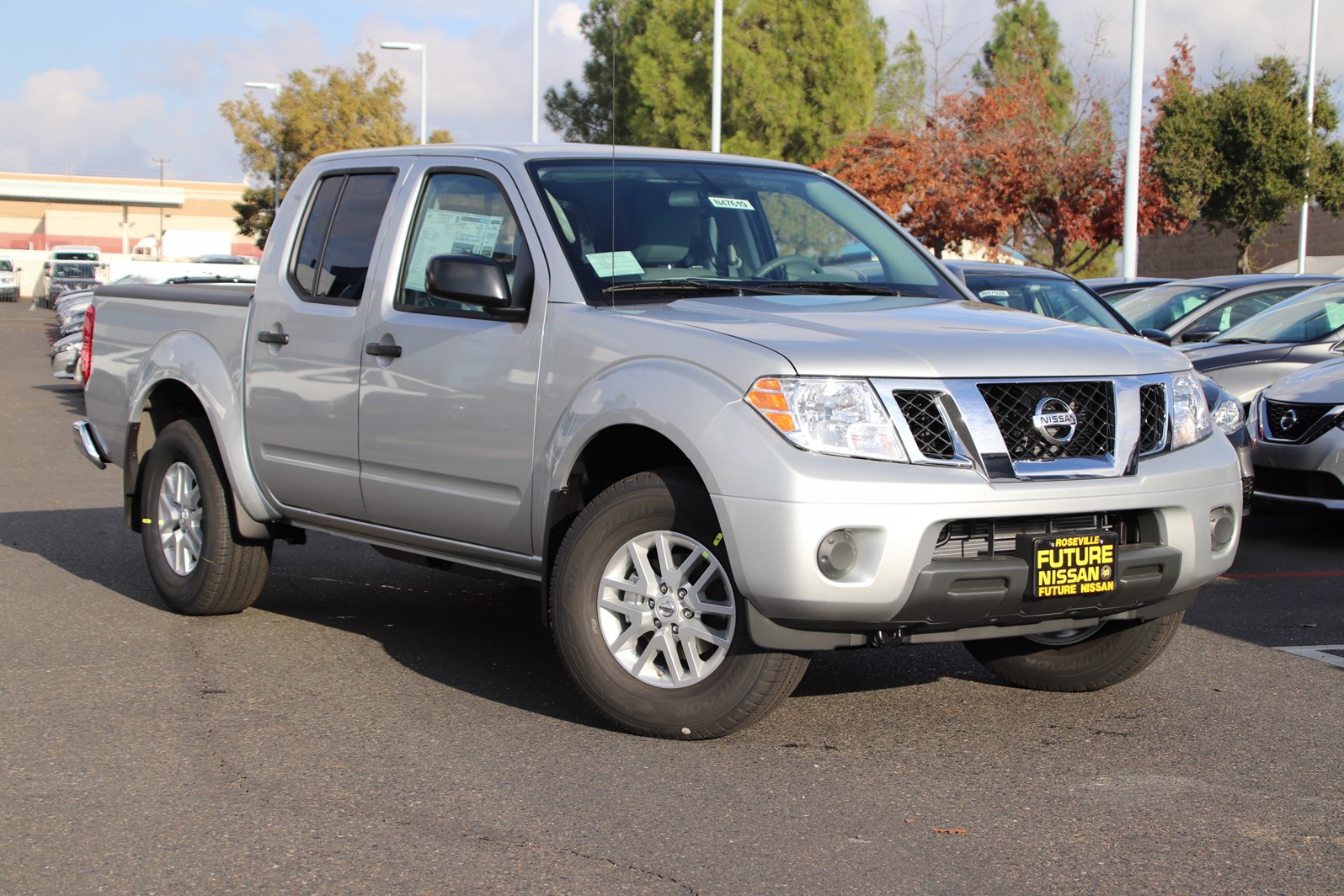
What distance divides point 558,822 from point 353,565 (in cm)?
459

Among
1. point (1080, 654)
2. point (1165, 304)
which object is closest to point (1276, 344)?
point (1165, 304)

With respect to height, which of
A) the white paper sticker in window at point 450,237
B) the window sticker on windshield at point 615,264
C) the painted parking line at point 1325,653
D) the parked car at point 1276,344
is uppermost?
the white paper sticker in window at point 450,237

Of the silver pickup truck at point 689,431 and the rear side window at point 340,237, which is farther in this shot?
the rear side window at point 340,237

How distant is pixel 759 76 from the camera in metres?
40.4

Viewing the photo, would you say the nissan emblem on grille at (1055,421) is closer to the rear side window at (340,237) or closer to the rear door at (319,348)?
the rear door at (319,348)

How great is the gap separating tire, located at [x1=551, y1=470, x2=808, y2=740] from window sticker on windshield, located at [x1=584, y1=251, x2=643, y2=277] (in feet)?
2.75

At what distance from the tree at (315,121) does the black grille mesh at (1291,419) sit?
40659mm

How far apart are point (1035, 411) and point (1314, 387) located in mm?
5764

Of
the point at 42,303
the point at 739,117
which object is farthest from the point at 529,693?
the point at 42,303

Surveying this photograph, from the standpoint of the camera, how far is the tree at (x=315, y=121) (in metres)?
48.5

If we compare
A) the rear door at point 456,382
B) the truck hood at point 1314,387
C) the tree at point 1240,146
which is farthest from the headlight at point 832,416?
the tree at point 1240,146

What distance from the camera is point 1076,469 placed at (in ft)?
15.5

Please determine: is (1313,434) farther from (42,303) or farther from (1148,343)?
(42,303)

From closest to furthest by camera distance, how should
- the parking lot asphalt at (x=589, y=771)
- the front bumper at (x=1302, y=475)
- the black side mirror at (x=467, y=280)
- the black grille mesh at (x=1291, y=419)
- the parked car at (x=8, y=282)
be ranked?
1. the parking lot asphalt at (x=589, y=771)
2. the black side mirror at (x=467, y=280)
3. the front bumper at (x=1302, y=475)
4. the black grille mesh at (x=1291, y=419)
5. the parked car at (x=8, y=282)
